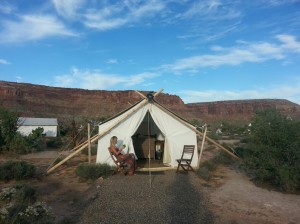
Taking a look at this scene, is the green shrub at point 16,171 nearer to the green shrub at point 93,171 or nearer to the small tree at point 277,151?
the green shrub at point 93,171

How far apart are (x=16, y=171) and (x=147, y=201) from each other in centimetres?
484

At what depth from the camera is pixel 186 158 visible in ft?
39.2

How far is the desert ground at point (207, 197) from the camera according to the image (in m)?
6.32

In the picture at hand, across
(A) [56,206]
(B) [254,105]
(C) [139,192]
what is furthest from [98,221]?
(B) [254,105]

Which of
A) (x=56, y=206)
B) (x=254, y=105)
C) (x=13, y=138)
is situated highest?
(x=254, y=105)

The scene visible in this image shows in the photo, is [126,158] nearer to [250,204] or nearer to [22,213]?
[250,204]

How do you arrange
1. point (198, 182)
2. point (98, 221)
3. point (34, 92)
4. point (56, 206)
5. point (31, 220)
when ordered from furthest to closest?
1. point (34, 92)
2. point (198, 182)
3. point (56, 206)
4. point (98, 221)
5. point (31, 220)

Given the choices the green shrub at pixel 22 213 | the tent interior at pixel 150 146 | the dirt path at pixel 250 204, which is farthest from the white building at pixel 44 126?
the green shrub at pixel 22 213

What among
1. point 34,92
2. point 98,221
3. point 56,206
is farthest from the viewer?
point 34,92

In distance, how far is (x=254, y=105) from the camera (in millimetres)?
82312

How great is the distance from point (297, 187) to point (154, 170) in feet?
15.6

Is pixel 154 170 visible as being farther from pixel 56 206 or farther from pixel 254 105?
pixel 254 105

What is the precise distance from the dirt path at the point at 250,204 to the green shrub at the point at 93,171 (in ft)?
11.1

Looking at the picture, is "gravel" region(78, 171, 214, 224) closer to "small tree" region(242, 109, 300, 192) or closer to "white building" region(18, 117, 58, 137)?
"small tree" region(242, 109, 300, 192)
